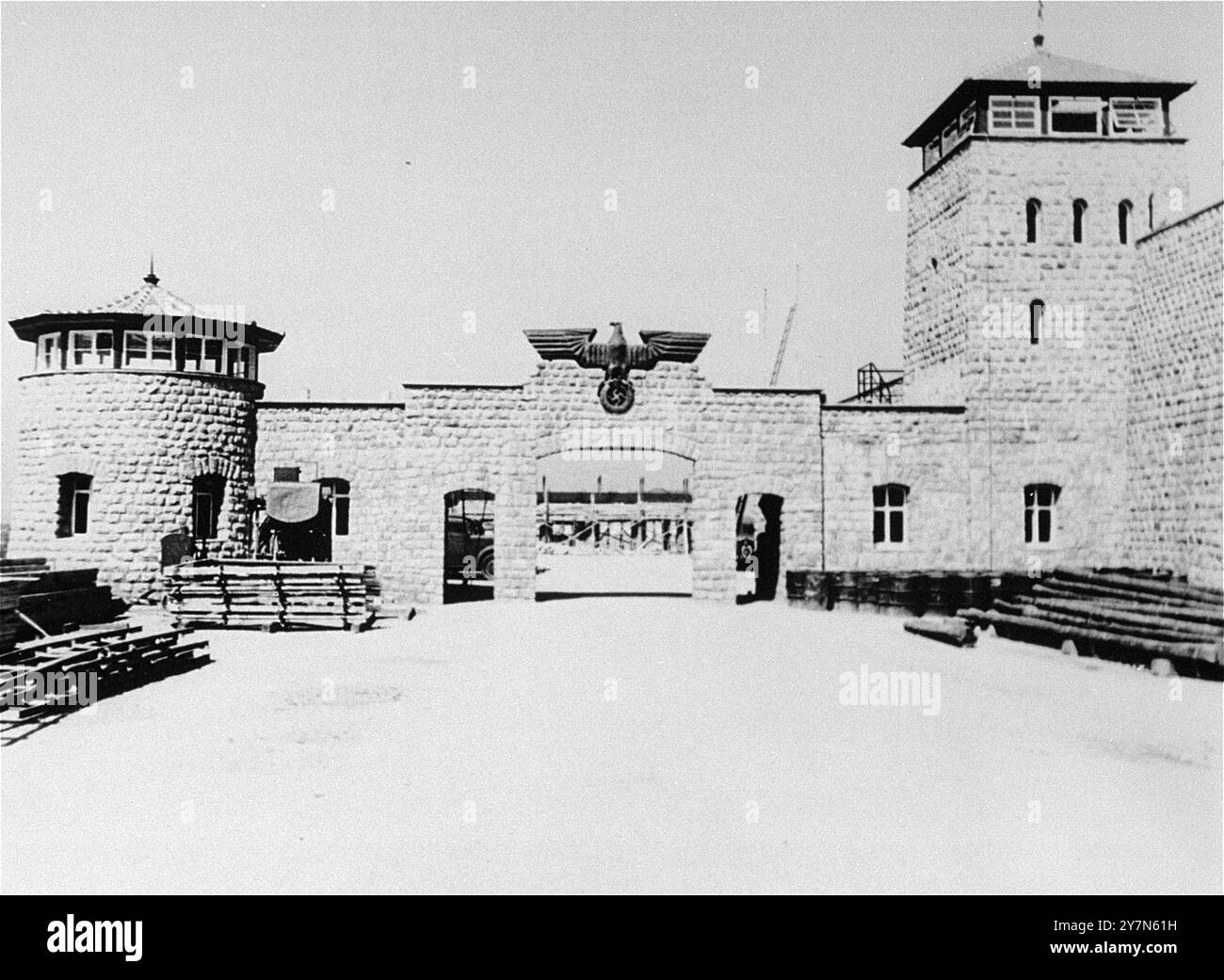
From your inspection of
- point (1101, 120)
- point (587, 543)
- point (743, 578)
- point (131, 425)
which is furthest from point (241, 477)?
point (587, 543)

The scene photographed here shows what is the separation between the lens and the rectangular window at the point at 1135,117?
22062 millimetres

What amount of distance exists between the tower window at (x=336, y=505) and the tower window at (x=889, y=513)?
A: 39.7 feet

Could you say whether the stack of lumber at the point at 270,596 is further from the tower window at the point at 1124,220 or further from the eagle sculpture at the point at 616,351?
the tower window at the point at 1124,220

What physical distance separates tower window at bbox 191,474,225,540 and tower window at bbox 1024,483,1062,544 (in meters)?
18.2

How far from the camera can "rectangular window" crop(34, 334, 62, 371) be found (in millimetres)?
20109

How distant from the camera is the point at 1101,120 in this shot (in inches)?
874

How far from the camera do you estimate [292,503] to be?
20594mm

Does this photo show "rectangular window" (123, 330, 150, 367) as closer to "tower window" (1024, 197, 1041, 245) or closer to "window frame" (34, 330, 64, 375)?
"window frame" (34, 330, 64, 375)

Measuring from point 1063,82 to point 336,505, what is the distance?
19665 mm

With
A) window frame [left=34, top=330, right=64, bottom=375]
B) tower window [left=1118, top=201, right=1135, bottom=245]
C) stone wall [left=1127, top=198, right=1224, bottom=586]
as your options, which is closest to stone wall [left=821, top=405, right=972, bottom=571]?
stone wall [left=1127, top=198, right=1224, bottom=586]

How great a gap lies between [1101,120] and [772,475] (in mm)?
A: 11625
